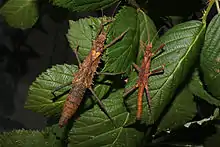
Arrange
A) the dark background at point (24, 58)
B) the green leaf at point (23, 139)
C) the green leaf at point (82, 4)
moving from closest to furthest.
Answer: the green leaf at point (82, 4) < the green leaf at point (23, 139) < the dark background at point (24, 58)

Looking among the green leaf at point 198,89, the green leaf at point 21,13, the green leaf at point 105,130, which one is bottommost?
the green leaf at point 105,130

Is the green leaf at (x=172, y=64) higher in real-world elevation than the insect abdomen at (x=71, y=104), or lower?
higher

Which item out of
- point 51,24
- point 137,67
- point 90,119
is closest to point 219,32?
point 137,67

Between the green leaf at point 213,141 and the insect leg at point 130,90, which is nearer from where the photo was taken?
the insect leg at point 130,90

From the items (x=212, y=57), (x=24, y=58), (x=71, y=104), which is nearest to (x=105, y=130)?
(x=71, y=104)

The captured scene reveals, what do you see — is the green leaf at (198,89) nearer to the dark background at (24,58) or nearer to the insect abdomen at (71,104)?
the insect abdomen at (71,104)

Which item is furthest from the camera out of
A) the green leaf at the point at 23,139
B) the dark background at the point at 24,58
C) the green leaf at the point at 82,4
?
the dark background at the point at 24,58

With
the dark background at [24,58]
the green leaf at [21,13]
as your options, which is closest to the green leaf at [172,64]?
the green leaf at [21,13]
